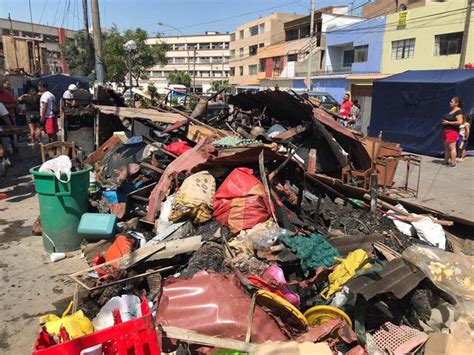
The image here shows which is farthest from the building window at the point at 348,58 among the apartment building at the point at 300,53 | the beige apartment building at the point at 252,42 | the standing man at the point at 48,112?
the standing man at the point at 48,112

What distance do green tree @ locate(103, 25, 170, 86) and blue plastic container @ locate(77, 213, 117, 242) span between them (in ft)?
121

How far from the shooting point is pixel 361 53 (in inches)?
1275

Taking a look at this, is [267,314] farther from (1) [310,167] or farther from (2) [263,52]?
(2) [263,52]

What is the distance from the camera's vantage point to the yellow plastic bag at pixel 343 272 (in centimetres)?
339

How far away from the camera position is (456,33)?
2347 centimetres

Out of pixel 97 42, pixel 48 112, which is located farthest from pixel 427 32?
pixel 48 112

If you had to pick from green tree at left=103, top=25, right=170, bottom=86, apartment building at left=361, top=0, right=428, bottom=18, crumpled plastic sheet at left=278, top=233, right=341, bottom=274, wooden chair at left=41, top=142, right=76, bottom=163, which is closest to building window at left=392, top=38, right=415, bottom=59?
apartment building at left=361, top=0, right=428, bottom=18

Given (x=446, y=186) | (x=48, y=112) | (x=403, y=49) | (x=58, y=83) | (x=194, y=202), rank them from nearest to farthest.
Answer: (x=194, y=202) → (x=446, y=186) → (x=48, y=112) → (x=58, y=83) → (x=403, y=49)

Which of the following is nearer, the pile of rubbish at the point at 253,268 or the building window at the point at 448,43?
the pile of rubbish at the point at 253,268

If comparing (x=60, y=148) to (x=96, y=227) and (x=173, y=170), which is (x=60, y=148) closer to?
(x=173, y=170)

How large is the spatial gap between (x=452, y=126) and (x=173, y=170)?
26.9 feet

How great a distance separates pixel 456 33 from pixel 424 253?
2441cm

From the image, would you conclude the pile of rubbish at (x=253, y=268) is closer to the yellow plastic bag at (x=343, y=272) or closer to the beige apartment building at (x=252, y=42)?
the yellow plastic bag at (x=343, y=272)

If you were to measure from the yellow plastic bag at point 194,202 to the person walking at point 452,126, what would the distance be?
8145 mm
